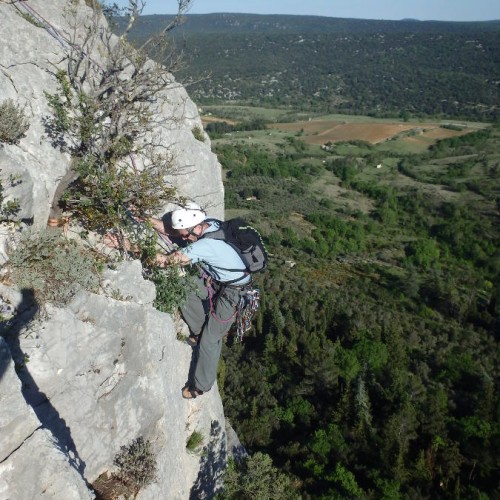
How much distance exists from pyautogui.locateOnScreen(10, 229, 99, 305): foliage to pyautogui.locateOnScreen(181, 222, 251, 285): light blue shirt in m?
1.32

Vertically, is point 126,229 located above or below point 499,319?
above

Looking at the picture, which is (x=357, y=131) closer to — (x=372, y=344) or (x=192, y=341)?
(x=372, y=344)

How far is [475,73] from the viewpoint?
180750 mm

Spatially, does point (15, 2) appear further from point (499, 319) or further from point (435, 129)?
point (435, 129)

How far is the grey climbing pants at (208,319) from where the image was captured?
7.47 m

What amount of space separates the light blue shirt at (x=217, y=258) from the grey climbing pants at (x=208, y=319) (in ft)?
1.09

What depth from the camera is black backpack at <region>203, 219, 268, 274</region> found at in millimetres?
6891

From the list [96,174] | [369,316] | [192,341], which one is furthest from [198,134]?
[369,316]

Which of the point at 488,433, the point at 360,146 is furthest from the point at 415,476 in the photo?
the point at 360,146

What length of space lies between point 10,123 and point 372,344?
33.8 meters

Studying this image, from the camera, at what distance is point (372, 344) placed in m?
36.4

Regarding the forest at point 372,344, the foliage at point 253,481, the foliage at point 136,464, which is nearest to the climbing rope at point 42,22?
the foliage at point 136,464

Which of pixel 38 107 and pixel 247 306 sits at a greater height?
pixel 38 107

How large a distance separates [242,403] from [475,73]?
18878cm
